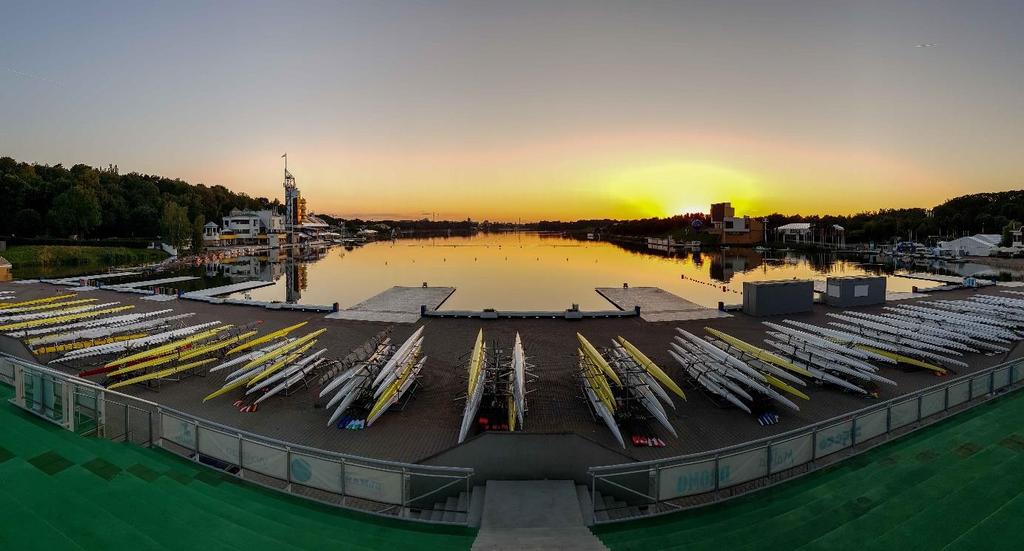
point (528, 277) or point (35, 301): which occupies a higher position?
point (35, 301)

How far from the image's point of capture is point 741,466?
8.00m

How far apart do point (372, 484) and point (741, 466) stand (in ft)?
19.9

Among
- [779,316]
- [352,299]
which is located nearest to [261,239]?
[352,299]

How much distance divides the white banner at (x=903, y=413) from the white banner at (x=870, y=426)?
0.28 metres

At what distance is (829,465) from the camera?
907 cm

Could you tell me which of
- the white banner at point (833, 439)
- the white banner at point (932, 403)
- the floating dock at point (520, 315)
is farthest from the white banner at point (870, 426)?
the floating dock at point (520, 315)

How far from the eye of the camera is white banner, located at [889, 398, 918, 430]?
982 centimetres

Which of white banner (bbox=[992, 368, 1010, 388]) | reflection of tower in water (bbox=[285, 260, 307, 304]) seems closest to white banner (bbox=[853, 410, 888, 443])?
white banner (bbox=[992, 368, 1010, 388])

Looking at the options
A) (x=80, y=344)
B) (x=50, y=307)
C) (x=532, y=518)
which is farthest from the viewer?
(x=50, y=307)

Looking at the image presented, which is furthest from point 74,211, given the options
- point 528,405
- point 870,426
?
point 870,426

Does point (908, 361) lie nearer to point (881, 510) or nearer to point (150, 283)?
point (881, 510)

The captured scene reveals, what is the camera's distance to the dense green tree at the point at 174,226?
77250 millimetres

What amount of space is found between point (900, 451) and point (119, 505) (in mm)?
13785

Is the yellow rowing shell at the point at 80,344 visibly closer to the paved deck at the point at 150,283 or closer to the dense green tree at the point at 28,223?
the paved deck at the point at 150,283
